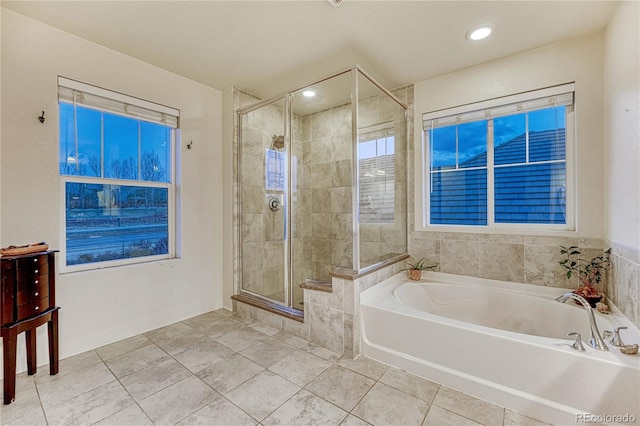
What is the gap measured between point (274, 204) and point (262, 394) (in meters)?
1.90

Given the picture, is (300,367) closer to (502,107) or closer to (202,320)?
(202,320)

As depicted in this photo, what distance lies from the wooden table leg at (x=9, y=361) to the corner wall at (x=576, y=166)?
3202 mm

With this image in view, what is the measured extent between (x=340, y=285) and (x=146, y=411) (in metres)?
1.44

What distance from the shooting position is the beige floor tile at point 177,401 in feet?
5.02

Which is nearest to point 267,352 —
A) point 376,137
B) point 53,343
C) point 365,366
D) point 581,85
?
point 365,366

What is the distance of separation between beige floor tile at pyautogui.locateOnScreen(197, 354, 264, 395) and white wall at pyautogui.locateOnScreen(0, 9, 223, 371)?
1.08 meters

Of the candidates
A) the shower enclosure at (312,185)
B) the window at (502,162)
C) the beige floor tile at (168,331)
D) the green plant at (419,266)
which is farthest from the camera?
the green plant at (419,266)

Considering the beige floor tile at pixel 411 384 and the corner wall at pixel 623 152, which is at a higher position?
the corner wall at pixel 623 152

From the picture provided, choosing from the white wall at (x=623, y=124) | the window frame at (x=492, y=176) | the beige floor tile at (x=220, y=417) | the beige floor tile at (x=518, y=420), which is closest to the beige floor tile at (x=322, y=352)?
the beige floor tile at (x=220, y=417)

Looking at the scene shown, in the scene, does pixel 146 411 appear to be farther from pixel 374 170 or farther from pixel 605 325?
pixel 605 325

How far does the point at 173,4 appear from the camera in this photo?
1.83 m

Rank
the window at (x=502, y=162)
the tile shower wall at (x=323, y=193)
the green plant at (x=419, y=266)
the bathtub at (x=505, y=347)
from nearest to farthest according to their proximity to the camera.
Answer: the bathtub at (x=505, y=347) < the window at (x=502, y=162) < the green plant at (x=419, y=266) < the tile shower wall at (x=323, y=193)

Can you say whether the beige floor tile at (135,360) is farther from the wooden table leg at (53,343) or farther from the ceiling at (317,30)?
the ceiling at (317,30)

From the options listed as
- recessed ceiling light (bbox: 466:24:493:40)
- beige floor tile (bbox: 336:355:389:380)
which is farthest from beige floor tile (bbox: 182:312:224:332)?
recessed ceiling light (bbox: 466:24:493:40)
